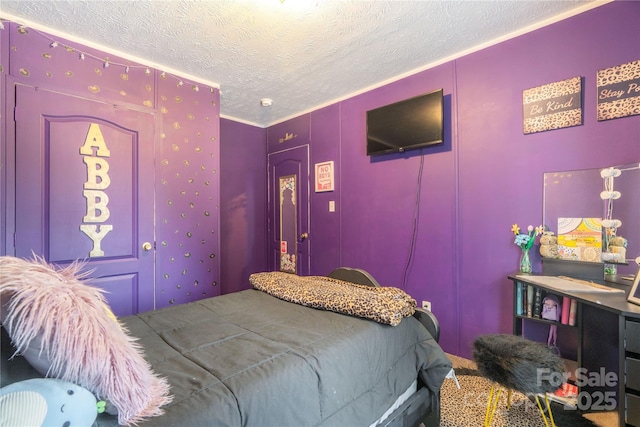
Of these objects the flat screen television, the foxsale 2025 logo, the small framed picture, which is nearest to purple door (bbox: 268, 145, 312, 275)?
the flat screen television

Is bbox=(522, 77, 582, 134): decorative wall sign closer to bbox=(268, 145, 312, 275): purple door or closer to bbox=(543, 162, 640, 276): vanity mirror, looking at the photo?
bbox=(543, 162, 640, 276): vanity mirror

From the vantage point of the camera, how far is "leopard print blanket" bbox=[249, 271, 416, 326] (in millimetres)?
1354

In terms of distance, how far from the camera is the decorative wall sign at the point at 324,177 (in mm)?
3350

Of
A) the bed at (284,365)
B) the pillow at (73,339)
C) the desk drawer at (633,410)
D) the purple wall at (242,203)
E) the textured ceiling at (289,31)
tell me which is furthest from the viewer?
the purple wall at (242,203)

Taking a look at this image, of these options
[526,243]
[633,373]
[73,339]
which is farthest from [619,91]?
[73,339]

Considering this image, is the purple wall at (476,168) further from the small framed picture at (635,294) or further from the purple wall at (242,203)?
the purple wall at (242,203)

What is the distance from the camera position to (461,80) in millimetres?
2377

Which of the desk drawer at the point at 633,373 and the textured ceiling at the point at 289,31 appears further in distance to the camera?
the textured ceiling at the point at 289,31

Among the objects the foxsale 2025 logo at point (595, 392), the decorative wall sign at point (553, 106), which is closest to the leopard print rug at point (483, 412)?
the foxsale 2025 logo at point (595, 392)

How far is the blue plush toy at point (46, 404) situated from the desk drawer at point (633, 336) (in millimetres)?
1950

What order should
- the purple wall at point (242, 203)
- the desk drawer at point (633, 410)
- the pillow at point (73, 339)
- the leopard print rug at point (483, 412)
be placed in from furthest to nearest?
Answer: the purple wall at point (242, 203) → the leopard print rug at point (483, 412) → the desk drawer at point (633, 410) → the pillow at point (73, 339)

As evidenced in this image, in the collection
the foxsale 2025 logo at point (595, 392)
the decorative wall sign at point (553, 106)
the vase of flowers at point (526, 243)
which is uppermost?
the decorative wall sign at point (553, 106)

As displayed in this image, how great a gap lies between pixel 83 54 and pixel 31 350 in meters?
2.47

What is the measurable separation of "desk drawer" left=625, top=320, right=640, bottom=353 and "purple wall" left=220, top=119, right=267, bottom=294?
12.0 feet
